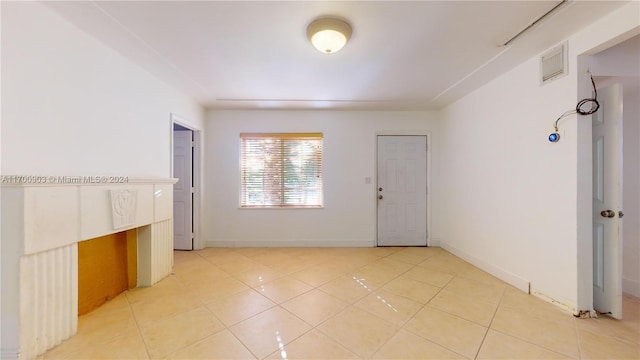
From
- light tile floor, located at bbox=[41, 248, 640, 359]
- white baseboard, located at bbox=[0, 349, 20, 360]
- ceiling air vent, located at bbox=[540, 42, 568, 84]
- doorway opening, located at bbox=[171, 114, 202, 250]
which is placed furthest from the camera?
doorway opening, located at bbox=[171, 114, 202, 250]

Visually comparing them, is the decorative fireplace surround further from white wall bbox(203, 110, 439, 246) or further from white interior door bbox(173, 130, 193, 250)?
white wall bbox(203, 110, 439, 246)

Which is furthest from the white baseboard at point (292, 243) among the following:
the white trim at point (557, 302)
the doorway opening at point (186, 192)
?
the white trim at point (557, 302)

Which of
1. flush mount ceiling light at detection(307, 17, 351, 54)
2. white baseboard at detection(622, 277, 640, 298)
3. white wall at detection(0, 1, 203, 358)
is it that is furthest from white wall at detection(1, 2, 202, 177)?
white baseboard at detection(622, 277, 640, 298)

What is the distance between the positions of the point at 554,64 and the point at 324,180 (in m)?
3.13

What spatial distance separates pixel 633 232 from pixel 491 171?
4.74ft

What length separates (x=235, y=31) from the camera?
6.31ft

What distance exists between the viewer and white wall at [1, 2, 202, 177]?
1.51 metres

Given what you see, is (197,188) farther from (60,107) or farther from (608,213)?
(608,213)

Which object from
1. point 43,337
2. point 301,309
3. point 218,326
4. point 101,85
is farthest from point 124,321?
point 101,85

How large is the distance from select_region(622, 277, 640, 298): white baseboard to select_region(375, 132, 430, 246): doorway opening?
86.1 inches

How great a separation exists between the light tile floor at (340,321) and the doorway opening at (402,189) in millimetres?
1204

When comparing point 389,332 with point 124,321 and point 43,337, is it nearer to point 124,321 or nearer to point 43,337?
point 124,321

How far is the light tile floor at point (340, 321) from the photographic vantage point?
5.28 ft

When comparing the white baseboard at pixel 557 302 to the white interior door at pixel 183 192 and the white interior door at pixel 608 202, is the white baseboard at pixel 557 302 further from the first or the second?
the white interior door at pixel 183 192
